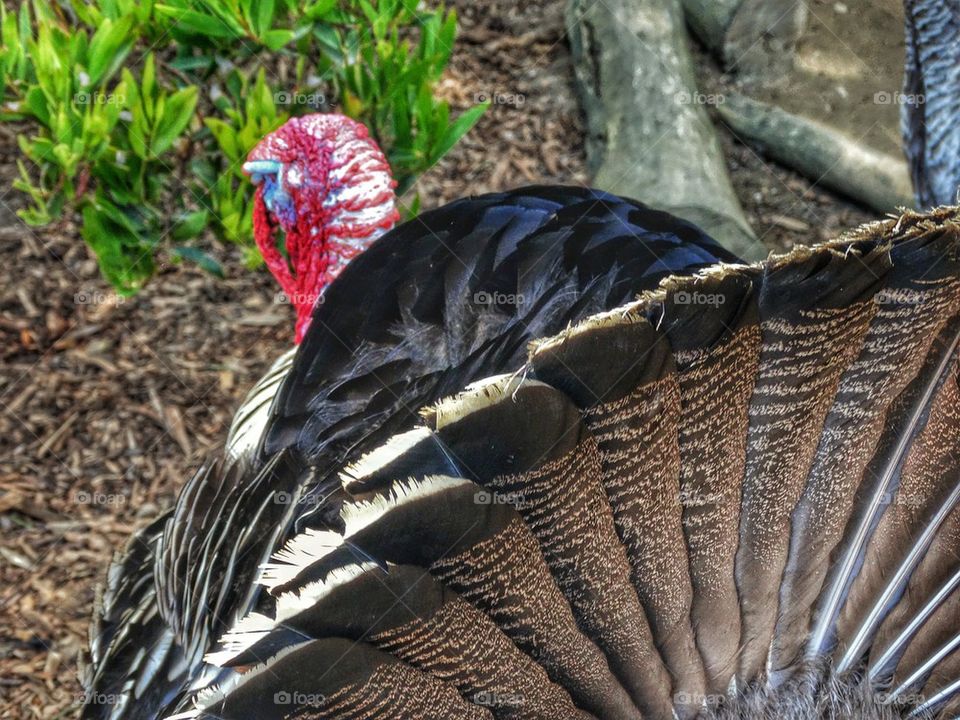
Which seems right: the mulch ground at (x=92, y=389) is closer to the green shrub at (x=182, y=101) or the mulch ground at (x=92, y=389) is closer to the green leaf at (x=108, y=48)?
the green shrub at (x=182, y=101)

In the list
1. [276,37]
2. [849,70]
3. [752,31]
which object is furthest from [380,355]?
[849,70]

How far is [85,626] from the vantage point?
3027 millimetres

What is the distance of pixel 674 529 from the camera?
1.37m

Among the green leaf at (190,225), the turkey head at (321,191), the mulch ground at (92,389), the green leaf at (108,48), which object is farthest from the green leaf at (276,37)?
the mulch ground at (92,389)

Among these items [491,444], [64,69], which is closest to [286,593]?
[491,444]

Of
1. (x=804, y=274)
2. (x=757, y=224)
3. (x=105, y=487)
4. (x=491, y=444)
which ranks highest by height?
(x=804, y=274)

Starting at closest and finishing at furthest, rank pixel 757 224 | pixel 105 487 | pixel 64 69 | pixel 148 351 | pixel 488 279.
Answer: pixel 488 279
pixel 64 69
pixel 105 487
pixel 148 351
pixel 757 224

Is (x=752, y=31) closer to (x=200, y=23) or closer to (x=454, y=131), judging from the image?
(x=454, y=131)

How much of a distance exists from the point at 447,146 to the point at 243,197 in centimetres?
61

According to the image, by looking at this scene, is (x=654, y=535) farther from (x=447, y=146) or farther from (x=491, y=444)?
(x=447, y=146)

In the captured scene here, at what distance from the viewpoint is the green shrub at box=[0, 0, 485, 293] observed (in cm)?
270

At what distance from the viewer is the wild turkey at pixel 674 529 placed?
1147 mm

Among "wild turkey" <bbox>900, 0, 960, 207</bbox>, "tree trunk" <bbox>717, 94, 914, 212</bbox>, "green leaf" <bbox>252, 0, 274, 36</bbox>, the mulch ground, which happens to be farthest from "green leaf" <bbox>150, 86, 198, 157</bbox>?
"tree trunk" <bbox>717, 94, 914, 212</bbox>

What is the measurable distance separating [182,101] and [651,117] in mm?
1998
